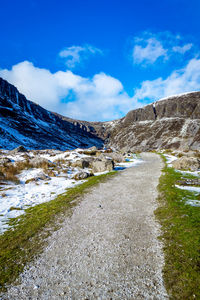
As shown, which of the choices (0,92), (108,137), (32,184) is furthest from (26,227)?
(108,137)

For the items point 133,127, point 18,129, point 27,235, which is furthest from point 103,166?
point 133,127

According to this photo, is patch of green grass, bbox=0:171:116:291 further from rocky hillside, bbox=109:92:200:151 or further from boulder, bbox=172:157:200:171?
rocky hillside, bbox=109:92:200:151

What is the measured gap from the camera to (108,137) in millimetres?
182250

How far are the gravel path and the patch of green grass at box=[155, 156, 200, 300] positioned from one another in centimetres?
31

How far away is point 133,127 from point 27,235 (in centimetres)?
15275

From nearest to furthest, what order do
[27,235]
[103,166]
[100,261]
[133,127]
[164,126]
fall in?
[100,261] → [27,235] → [103,166] → [164,126] → [133,127]

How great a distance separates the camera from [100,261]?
502 centimetres

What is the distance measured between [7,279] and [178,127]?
132 m

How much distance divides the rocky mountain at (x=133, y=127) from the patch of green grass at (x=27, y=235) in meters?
67.4

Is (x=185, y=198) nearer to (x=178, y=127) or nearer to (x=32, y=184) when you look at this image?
(x=32, y=184)

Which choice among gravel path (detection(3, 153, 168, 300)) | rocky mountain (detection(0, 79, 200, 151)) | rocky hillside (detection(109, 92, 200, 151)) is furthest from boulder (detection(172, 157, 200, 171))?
rocky hillside (detection(109, 92, 200, 151))

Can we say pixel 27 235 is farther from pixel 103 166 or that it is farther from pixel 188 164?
pixel 188 164

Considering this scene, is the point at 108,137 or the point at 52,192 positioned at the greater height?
the point at 108,137

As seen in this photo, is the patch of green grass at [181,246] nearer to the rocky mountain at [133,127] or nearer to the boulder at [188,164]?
the boulder at [188,164]
